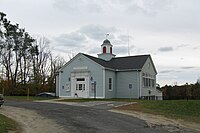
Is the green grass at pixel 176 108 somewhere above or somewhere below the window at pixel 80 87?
below

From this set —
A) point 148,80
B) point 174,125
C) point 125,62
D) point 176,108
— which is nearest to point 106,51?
point 125,62

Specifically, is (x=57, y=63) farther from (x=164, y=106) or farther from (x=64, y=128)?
(x=64, y=128)

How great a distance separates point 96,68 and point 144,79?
23.6ft

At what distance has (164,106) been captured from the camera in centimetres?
2475

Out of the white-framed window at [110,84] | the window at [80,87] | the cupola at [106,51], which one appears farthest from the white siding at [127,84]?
the cupola at [106,51]

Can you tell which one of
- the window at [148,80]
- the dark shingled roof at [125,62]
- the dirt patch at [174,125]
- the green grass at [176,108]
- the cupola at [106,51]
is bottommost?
the dirt patch at [174,125]

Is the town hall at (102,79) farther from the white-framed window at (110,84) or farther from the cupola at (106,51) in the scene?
the cupola at (106,51)

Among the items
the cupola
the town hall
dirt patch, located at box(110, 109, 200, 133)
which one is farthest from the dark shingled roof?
dirt patch, located at box(110, 109, 200, 133)

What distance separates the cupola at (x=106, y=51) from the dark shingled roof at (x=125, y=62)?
77cm

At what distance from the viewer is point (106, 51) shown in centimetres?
4516

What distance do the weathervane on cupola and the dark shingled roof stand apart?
2.52ft

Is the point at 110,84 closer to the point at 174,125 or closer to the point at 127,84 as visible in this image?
the point at 127,84

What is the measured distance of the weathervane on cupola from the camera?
147 ft

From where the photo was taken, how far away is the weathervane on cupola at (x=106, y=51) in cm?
4488
